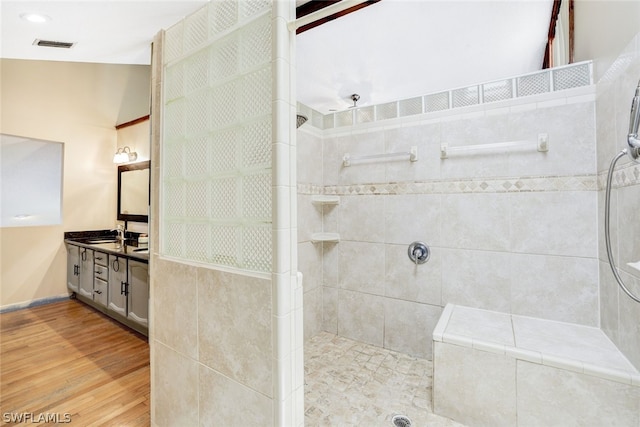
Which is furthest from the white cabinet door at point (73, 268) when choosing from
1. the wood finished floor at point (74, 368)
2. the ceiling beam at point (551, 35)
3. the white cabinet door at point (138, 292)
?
the ceiling beam at point (551, 35)

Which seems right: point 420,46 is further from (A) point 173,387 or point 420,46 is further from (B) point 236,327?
(A) point 173,387

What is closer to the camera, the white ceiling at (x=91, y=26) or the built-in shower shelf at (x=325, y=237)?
the white ceiling at (x=91, y=26)

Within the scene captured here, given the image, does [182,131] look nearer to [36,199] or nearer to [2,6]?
[2,6]

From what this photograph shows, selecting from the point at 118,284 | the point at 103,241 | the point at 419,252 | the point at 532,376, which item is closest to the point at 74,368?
the point at 118,284

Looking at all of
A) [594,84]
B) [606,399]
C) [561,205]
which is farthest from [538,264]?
[594,84]

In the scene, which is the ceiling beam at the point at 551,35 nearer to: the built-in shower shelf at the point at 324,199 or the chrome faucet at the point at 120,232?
the built-in shower shelf at the point at 324,199

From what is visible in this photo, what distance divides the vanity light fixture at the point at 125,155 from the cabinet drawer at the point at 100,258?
4.06ft

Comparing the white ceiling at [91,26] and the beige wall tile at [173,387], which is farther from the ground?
the white ceiling at [91,26]

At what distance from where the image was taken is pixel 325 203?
8.31 feet

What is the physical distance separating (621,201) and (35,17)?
2.78 m

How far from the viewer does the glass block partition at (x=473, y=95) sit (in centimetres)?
170

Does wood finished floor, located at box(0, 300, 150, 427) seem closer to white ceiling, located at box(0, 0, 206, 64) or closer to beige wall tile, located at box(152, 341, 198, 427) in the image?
beige wall tile, located at box(152, 341, 198, 427)

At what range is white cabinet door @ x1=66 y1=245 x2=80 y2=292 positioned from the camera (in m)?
3.35

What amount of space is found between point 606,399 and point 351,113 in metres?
2.30
